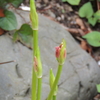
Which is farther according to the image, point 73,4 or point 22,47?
point 73,4

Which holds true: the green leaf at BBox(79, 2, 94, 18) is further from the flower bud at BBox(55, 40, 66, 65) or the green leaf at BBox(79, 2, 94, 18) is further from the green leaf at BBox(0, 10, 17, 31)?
the flower bud at BBox(55, 40, 66, 65)

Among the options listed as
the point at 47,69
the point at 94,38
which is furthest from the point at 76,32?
the point at 47,69

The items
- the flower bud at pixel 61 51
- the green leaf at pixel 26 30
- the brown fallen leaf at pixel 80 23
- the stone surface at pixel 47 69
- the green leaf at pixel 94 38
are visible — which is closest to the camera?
the flower bud at pixel 61 51

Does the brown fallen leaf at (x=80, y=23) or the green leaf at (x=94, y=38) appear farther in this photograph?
the brown fallen leaf at (x=80, y=23)

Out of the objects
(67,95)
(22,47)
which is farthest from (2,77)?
(67,95)

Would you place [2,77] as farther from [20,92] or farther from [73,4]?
[73,4]

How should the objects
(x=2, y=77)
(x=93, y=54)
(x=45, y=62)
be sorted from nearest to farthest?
(x=2, y=77) → (x=45, y=62) → (x=93, y=54)

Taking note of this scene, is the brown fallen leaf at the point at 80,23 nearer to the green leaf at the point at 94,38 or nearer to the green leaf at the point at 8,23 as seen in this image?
the green leaf at the point at 94,38

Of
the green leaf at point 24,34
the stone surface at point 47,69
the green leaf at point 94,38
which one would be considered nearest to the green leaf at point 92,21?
the green leaf at point 94,38
